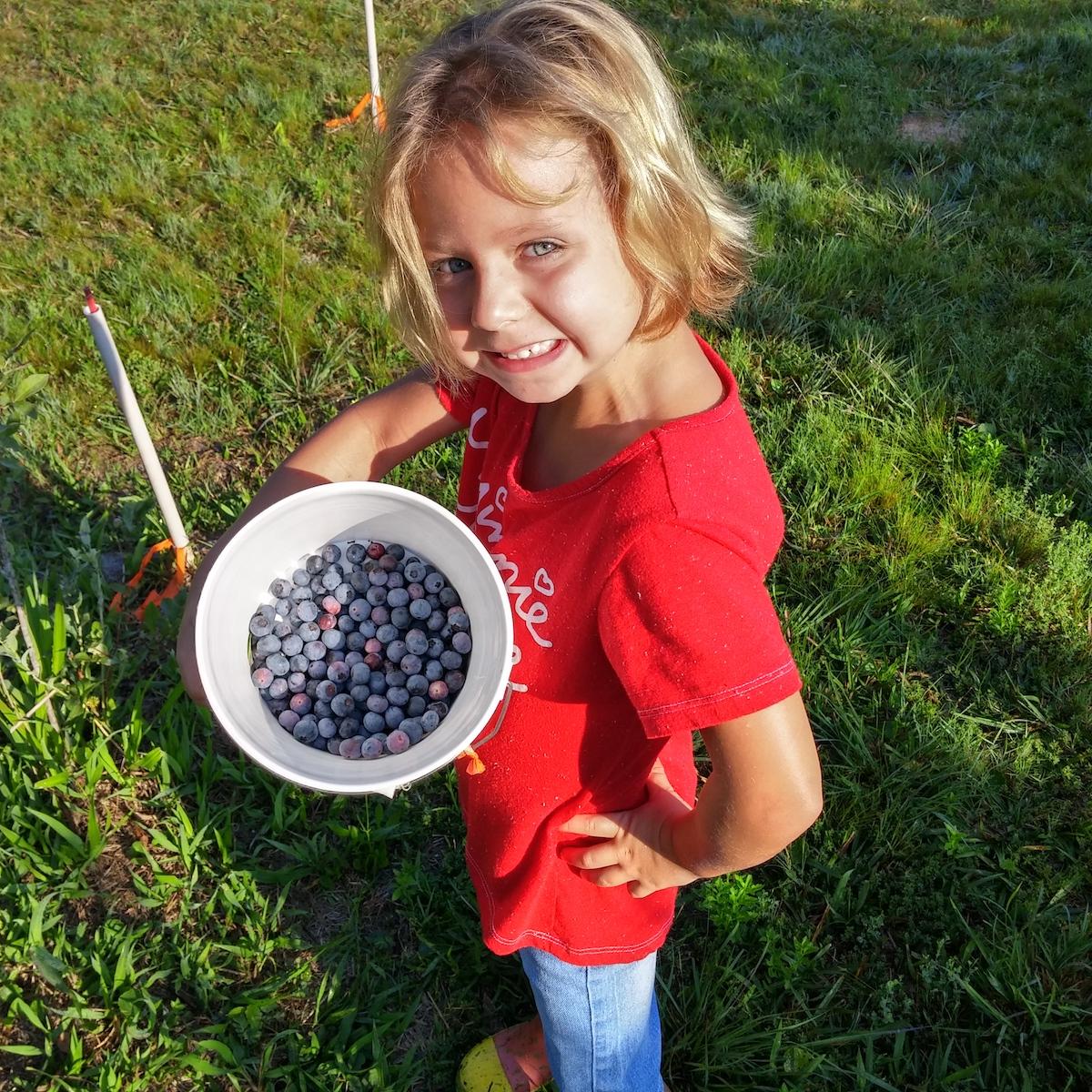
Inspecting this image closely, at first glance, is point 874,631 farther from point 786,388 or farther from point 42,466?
point 42,466

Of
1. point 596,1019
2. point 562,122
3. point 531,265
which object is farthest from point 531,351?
point 596,1019

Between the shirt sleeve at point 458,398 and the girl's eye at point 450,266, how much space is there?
0.33 metres

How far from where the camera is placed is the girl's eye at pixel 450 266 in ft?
3.79

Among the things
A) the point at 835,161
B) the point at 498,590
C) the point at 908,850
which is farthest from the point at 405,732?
the point at 835,161

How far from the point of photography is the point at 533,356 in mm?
1180

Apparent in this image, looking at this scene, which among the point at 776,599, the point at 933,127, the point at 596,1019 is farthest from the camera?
the point at 933,127

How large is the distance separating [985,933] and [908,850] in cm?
21

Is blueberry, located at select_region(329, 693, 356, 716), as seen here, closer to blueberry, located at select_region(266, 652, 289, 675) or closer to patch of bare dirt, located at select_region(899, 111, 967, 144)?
blueberry, located at select_region(266, 652, 289, 675)

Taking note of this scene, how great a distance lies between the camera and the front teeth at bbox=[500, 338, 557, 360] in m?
1.17

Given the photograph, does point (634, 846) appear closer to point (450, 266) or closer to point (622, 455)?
point (622, 455)

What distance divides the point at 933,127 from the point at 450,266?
12.2 ft

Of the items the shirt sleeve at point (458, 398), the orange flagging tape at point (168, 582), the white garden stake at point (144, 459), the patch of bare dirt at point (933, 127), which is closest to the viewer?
the shirt sleeve at point (458, 398)

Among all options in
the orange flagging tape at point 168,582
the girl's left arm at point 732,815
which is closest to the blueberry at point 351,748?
the girl's left arm at point 732,815

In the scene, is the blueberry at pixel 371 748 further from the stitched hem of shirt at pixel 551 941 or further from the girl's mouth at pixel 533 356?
the girl's mouth at pixel 533 356
